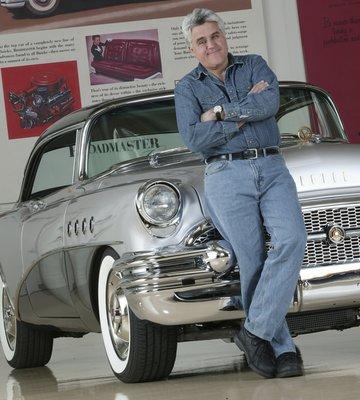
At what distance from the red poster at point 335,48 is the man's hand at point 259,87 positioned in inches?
224

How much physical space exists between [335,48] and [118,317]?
19.2 ft

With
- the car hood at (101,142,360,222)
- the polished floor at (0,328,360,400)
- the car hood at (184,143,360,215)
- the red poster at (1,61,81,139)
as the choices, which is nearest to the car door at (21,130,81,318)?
the polished floor at (0,328,360,400)

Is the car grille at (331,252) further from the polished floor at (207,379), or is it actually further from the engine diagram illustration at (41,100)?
the engine diagram illustration at (41,100)

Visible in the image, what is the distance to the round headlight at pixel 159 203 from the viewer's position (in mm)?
5055

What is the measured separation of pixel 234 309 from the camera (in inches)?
198

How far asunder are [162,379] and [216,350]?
6.25 feet

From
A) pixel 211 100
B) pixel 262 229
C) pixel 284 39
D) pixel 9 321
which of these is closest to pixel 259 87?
pixel 211 100

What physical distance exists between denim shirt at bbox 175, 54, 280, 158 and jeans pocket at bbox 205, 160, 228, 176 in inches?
1.7

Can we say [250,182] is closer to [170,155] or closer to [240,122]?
[240,122]

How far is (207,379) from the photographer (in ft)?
17.6

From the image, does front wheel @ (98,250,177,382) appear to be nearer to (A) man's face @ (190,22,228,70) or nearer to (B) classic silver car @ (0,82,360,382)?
(B) classic silver car @ (0,82,360,382)

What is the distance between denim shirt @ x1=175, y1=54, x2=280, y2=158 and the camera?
4980 mm

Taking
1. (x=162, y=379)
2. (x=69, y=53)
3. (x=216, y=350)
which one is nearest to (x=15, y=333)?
(x=216, y=350)

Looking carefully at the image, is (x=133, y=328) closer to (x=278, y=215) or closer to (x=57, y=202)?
(x=278, y=215)
